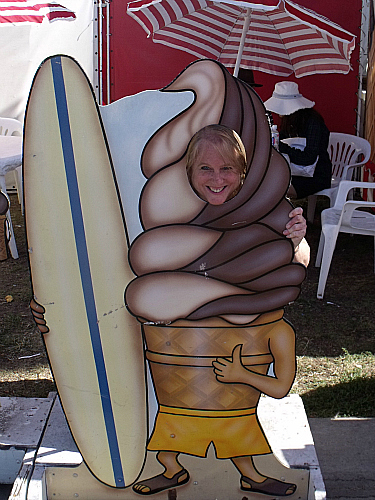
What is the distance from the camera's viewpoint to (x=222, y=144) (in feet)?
5.59

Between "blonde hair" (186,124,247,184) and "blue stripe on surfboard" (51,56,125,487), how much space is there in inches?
16.2

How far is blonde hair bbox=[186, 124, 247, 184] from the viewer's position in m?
1.71

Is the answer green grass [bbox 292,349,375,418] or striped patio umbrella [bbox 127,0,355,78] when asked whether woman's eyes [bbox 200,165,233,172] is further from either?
striped patio umbrella [bbox 127,0,355,78]

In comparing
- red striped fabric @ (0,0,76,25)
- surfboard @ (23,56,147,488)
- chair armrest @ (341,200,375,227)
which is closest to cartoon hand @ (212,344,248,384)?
surfboard @ (23,56,147,488)

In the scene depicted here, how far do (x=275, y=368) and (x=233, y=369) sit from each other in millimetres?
148

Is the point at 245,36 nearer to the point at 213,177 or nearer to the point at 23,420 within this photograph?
the point at 213,177

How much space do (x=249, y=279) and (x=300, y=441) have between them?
0.88 metres

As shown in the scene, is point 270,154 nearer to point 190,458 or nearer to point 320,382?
point 190,458

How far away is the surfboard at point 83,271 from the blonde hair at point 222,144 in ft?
1.01

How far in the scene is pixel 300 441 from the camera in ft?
7.77

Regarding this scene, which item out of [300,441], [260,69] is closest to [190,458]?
[300,441]

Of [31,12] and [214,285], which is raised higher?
[31,12]

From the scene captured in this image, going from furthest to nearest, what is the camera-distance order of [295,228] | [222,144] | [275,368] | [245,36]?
1. [245,36]
2. [275,368]
3. [295,228]
4. [222,144]

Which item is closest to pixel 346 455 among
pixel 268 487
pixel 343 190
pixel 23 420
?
pixel 268 487
